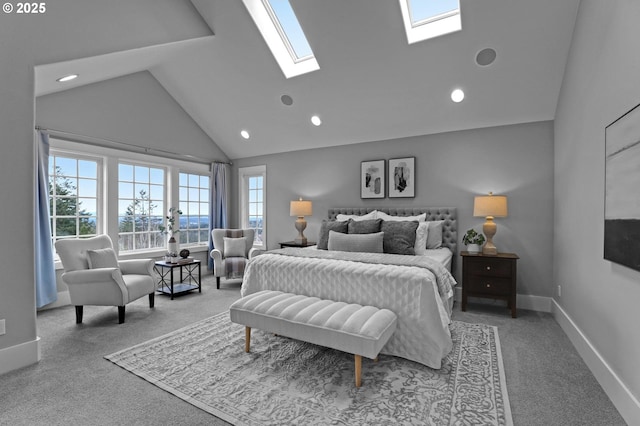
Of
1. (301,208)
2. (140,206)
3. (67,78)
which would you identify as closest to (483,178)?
(301,208)

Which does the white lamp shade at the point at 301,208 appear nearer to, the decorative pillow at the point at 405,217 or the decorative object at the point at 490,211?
the decorative pillow at the point at 405,217

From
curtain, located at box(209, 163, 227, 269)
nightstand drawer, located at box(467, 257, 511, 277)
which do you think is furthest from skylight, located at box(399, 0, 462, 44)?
curtain, located at box(209, 163, 227, 269)

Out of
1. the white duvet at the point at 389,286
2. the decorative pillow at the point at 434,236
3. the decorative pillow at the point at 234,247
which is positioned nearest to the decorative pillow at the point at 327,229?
the white duvet at the point at 389,286

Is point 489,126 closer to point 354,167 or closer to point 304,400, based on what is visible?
point 354,167

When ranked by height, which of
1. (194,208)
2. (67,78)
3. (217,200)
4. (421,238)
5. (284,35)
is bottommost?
(421,238)

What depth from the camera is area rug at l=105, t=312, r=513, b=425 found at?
1.85m

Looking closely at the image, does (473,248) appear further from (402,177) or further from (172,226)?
(172,226)

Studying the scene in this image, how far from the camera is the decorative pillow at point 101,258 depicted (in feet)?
11.4

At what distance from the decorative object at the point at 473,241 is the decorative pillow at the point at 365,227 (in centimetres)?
112

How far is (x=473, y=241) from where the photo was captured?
3.95 meters

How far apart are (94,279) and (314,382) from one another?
8.51ft

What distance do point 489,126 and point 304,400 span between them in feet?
12.8

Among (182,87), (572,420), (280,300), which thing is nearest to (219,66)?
(182,87)

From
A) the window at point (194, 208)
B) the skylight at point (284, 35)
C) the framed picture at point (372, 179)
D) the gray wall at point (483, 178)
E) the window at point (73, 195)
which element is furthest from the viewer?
the window at point (194, 208)
